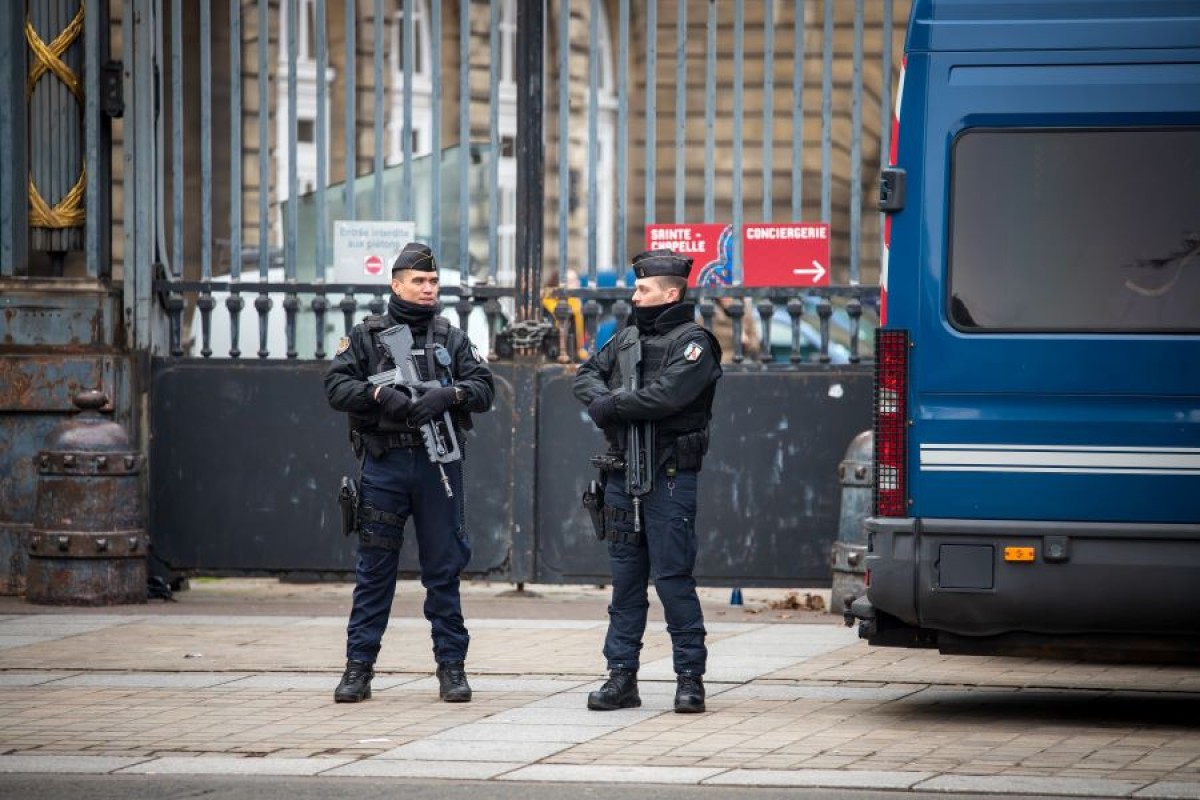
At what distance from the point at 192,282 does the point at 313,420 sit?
106 centimetres

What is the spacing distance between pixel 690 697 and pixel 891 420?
134 cm

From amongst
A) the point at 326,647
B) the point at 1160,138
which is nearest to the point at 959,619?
the point at 1160,138

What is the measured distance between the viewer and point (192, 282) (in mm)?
12406

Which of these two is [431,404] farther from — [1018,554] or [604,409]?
[1018,554]

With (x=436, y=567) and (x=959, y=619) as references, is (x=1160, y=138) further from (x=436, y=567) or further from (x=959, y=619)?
(x=436, y=567)

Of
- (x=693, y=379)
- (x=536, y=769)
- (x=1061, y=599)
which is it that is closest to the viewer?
(x=536, y=769)

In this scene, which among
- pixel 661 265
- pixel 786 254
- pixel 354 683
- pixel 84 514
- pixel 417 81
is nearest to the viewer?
pixel 661 265

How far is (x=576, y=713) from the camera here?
332 inches

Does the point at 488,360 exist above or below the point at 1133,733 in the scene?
above

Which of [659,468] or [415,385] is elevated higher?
[415,385]

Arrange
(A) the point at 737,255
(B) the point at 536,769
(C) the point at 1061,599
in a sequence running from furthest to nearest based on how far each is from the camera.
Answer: (A) the point at 737,255, (C) the point at 1061,599, (B) the point at 536,769

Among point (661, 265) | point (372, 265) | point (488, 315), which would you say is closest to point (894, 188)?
point (661, 265)

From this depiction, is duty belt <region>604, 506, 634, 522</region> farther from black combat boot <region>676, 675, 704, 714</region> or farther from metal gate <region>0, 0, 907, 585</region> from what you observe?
metal gate <region>0, 0, 907, 585</region>

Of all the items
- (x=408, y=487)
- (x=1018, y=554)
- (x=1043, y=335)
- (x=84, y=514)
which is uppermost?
(x=1043, y=335)
